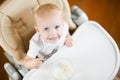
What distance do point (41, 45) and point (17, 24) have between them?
0.12 meters

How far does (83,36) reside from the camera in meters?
1.17

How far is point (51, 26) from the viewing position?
1013 mm

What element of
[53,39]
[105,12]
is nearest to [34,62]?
[53,39]

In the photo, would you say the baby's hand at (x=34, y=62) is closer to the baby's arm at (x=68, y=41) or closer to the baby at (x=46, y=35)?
the baby at (x=46, y=35)

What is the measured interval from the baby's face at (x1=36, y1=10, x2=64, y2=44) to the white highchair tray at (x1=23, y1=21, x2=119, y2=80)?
0.10 metres

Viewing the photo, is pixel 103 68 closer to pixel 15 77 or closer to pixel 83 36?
pixel 83 36

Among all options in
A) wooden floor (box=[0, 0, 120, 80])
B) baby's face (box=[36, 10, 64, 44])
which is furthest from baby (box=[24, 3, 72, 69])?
wooden floor (box=[0, 0, 120, 80])

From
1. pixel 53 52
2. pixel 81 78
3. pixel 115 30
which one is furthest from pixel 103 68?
pixel 115 30

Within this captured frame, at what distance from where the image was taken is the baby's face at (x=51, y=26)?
3.30 ft

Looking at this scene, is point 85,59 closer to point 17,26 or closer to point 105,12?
point 17,26

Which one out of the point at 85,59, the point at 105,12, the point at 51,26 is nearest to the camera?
the point at 51,26

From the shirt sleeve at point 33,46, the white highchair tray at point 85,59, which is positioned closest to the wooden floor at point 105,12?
the white highchair tray at point 85,59

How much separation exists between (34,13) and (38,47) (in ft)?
0.41

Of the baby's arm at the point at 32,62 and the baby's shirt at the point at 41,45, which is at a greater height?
the baby's shirt at the point at 41,45
